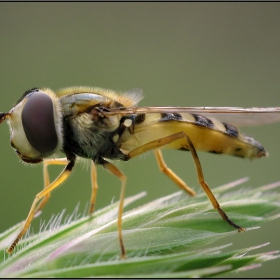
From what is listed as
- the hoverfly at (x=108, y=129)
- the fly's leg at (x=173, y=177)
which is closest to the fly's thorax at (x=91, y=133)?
the hoverfly at (x=108, y=129)

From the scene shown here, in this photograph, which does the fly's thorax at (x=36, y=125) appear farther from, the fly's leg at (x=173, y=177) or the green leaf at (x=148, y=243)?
the fly's leg at (x=173, y=177)

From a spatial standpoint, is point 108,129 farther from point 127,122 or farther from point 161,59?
point 161,59

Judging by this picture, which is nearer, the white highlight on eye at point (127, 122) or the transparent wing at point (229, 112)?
the transparent wing at point (229, 112)

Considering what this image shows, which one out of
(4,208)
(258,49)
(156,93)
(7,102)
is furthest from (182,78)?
(4,208)

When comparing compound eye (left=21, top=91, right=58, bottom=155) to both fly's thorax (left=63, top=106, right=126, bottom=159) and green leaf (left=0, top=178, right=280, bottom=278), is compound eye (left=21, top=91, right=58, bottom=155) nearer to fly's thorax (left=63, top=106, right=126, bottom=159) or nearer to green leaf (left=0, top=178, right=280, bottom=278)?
fly's thorax (left=63, top=106, right=126, bottom=159)

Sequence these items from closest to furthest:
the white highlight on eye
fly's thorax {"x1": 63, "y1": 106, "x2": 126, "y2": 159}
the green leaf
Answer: the green leaf, fly's thorax {"x1": 63, "y1": 106, "x2": 126, "y2": 159}, the white highlight on eye

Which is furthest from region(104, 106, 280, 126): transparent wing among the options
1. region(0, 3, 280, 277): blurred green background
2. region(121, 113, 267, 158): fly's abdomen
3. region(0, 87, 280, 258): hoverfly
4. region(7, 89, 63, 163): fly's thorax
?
region(0, 3, 280, 277): blurred green background
